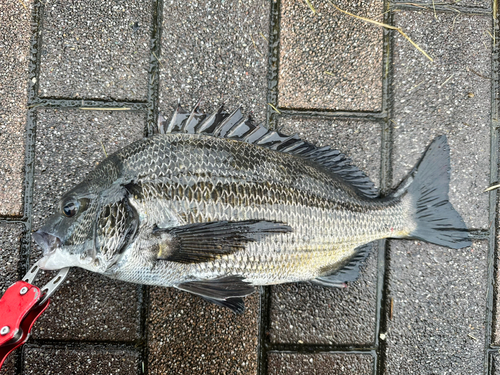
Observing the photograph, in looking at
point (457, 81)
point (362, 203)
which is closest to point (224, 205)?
point (362, 203)

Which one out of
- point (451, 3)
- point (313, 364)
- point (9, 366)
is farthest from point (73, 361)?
point (451, 3)

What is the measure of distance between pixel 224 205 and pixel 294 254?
18.8 inches

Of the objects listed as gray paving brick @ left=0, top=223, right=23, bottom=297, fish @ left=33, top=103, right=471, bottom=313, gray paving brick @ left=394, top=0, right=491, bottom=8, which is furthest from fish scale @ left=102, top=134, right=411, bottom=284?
gray paving brick @ left=394, top=0, right=491, bottom=8

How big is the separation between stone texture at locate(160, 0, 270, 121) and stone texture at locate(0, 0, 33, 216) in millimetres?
904

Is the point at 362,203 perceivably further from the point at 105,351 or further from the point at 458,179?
the point at 105,351

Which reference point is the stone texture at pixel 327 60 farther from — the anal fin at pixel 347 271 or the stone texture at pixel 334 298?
the anal fin at pixel 347 271

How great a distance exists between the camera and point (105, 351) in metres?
2.11

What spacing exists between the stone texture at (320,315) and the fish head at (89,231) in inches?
41.6

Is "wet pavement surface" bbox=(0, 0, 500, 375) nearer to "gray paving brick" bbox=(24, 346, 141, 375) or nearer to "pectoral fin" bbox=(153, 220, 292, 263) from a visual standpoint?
"gray paving brick" bbox=(24, 346, 141, 375)

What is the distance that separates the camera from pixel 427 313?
2.20 meters

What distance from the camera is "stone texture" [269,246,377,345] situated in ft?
7.10

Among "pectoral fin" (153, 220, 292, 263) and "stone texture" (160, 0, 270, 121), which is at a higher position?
"stone texture" (160, 0, 270, 121)

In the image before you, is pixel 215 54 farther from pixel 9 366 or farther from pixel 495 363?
pixel 495 363

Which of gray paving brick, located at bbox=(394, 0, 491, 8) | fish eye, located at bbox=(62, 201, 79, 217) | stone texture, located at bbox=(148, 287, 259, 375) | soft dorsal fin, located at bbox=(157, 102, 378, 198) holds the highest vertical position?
gray paving brick, located at bbox=(394, 0, 491, 8)
